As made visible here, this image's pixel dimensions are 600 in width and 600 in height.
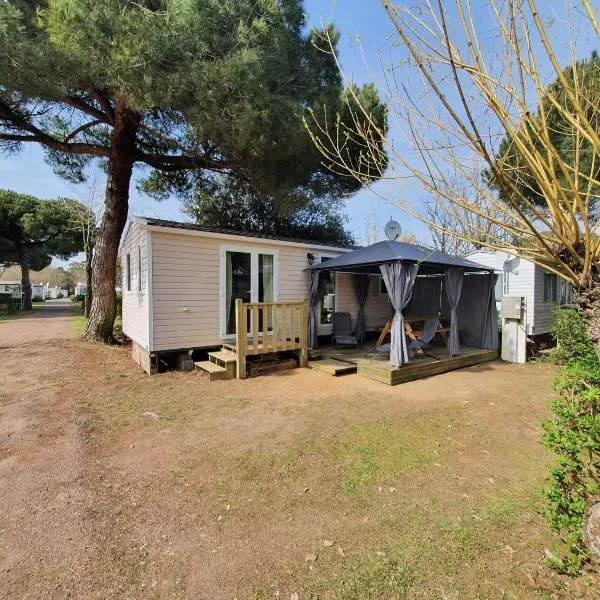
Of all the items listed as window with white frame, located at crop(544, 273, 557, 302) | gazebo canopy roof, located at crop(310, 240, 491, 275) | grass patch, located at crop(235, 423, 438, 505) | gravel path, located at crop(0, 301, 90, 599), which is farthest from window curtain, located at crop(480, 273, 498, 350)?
gravel path, located at crop(0, 301, 90, 599)

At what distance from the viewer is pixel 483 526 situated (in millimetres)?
2174

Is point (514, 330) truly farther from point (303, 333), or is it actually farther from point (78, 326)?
point (78, 326)

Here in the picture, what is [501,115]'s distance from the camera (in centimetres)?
115

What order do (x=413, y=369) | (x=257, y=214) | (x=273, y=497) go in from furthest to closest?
(x=257, y=214) → (x=413, y=369) → (x=273, y=497)

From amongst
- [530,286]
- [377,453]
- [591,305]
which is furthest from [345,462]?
[530,286]

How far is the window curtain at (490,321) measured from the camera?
26.1ft

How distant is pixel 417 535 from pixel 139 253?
22.0 ft

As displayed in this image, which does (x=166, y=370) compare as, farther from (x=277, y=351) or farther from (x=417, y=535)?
(x=417, y=535)

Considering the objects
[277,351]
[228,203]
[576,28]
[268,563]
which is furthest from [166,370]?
[228,203]

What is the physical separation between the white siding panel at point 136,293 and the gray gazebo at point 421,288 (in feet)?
11.4

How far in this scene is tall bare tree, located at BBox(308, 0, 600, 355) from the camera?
1145 mm

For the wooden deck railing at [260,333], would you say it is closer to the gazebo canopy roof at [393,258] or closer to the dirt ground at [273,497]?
the dirt ground at [273,497]

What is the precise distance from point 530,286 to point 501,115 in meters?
10.0

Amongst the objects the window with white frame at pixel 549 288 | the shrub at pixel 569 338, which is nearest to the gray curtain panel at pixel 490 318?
the shrub at pixel 569 338
